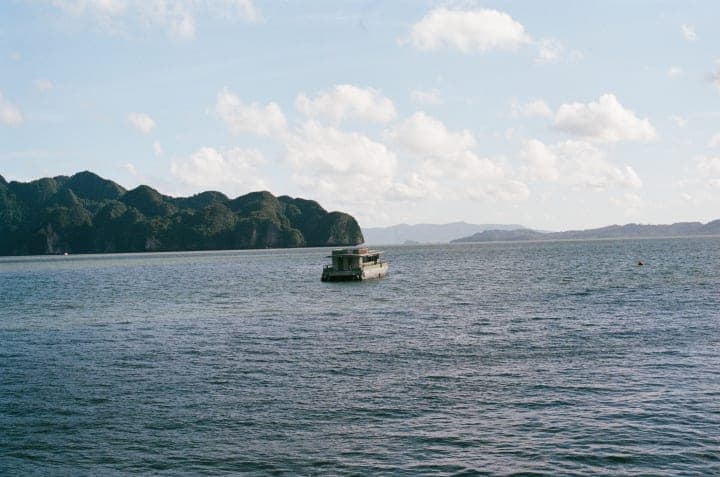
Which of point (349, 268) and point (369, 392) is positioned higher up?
point (349, 268)

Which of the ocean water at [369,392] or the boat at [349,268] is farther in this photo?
the boat at [349,268]

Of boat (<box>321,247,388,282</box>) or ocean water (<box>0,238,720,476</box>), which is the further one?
boat (<box>321,247,388,282</box>)

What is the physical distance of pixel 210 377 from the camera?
34875 mm

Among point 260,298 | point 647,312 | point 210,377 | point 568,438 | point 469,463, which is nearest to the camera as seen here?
point 469,463

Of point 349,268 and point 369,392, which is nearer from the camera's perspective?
point 369,392

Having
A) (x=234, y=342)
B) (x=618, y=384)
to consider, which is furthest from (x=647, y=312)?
(x=234, y=342)

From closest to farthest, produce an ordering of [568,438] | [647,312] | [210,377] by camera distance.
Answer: [568,438]
[210,377]
[647,312]

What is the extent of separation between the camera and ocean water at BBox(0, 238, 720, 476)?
73.9 feet

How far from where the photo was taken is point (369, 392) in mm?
30953

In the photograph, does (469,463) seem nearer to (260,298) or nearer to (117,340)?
(117,340)

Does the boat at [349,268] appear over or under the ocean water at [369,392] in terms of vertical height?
over

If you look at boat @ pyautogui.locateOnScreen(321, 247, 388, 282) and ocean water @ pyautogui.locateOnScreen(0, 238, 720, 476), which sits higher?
boat @ pyautogui.locateOnScreen(321, 247, 388, 282)

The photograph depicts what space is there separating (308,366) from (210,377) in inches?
227

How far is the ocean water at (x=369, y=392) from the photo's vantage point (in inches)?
886
